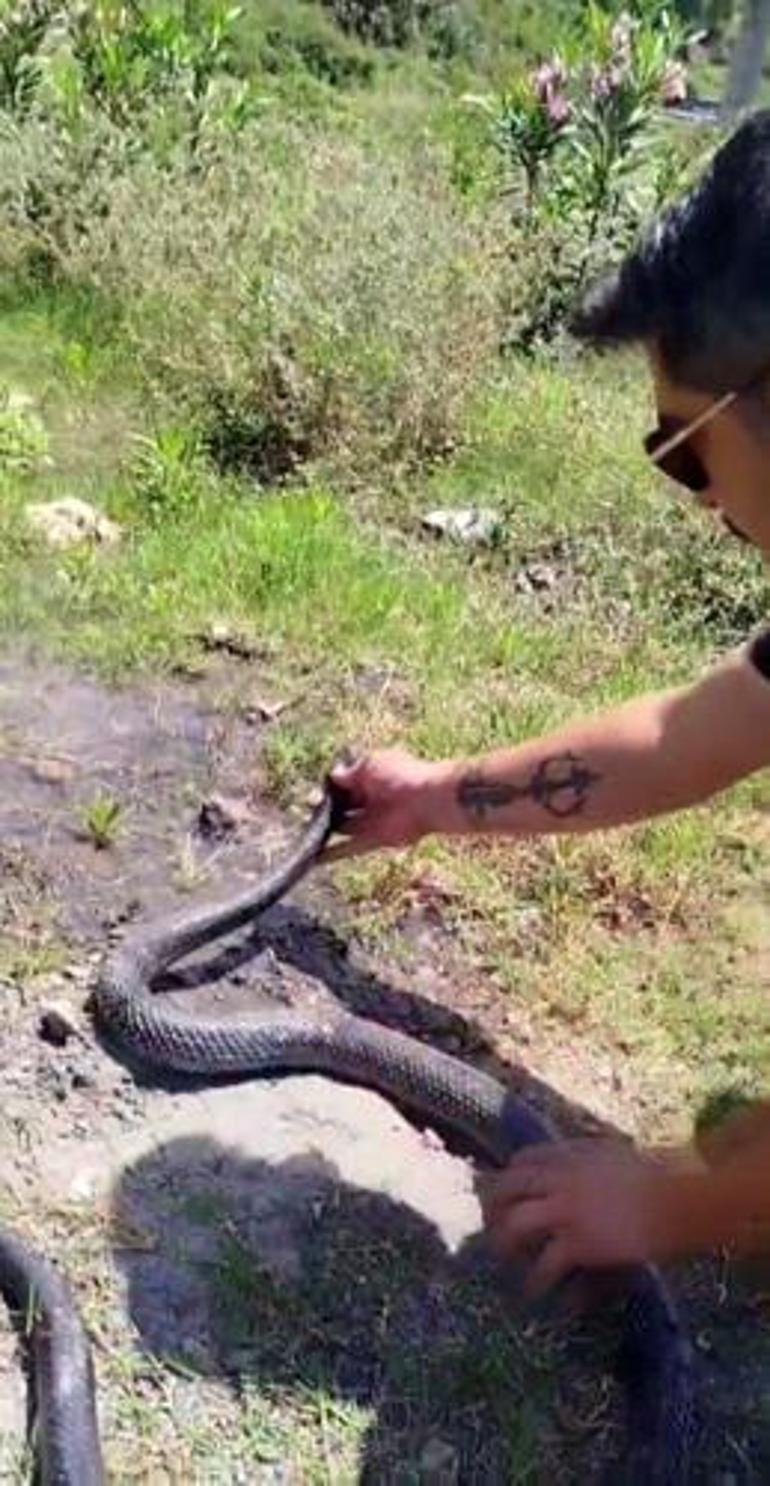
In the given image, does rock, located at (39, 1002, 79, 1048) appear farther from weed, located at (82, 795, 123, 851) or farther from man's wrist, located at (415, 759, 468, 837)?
man's wrist, located at (415, 759, 468, 837)

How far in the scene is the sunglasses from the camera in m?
2.22

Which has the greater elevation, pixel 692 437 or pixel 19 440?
pixel 692 437

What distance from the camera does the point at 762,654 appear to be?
280cm

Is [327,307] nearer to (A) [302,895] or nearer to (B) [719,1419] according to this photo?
(A) [302,895]

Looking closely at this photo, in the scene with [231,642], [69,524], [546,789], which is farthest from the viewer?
[69,524]

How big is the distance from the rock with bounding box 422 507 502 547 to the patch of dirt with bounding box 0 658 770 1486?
1469 millimetres

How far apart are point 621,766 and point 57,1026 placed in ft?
3.14

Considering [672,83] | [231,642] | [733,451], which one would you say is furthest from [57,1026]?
[672,83]

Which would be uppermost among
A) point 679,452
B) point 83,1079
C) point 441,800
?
point 679,452

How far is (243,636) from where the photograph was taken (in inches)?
173

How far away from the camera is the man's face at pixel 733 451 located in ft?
7.04

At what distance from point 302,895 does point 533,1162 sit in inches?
54.2

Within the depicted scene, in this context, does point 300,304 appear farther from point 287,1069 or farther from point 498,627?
point 287,1069

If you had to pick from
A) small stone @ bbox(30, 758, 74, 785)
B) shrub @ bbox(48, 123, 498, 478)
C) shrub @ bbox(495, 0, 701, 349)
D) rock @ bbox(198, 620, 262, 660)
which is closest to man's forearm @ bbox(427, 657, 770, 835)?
small stone @ bbox(30, 758, 74, 785)
